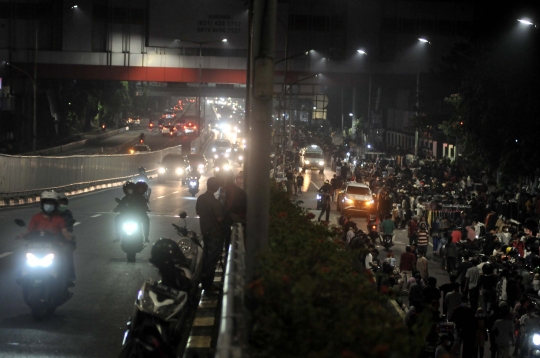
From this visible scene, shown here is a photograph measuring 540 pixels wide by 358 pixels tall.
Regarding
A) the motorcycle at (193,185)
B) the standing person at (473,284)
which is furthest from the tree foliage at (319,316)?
the motorcycle at (193,185)

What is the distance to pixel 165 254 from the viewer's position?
9.04 meters

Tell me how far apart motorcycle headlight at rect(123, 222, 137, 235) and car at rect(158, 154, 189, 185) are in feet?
99.9

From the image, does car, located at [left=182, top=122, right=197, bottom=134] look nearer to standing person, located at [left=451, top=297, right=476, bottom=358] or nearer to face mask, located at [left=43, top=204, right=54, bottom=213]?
standing person, located at [left=451, top=297, right=476, bottom=358]

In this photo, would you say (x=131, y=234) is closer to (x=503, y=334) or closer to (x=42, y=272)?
(x=42, y=272)

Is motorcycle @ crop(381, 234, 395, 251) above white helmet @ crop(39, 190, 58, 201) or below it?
below

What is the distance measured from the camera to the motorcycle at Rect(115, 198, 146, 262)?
55.3 ft

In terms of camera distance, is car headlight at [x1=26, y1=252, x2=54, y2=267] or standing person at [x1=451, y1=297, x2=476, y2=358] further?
standing person at [x1=451, y1=297, x2=476, y2=358]

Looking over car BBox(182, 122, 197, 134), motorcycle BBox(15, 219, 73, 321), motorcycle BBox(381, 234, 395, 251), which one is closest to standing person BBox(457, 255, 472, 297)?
motorcycle BBox(381, 234, 395, 251)

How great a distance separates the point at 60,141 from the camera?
77.0 metres

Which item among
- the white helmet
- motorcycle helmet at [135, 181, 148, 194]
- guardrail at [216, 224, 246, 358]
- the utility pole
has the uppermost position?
the utility pole

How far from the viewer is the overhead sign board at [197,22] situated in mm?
63094

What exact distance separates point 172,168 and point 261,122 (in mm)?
38754

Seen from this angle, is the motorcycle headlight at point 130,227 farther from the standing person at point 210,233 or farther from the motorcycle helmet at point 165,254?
the motorcycle helmet at point 165,254

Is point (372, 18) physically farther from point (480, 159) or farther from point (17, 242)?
point (17, 242)
